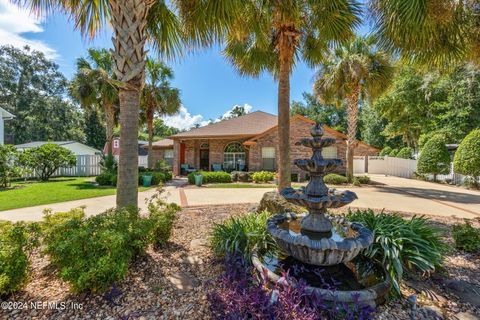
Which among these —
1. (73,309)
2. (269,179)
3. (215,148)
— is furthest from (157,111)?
(73,309)

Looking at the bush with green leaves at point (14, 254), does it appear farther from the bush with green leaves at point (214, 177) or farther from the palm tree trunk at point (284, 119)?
the bush with green leaves at point (214, 177)

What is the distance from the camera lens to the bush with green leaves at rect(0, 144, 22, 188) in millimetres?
11486

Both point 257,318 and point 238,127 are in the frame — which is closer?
point 257,318

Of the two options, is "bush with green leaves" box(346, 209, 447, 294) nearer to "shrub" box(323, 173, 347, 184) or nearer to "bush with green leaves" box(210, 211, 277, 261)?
"bush with green leaves" box(210, 211, 277, 261)

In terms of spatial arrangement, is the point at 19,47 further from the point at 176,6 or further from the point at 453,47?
the point at 453,47

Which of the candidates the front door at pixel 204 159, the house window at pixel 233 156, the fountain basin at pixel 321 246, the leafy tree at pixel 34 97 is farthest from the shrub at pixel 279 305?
the leafy tree at pixel 34 97

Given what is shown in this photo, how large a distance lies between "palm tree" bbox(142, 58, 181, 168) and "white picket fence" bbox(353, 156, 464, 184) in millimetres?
19559

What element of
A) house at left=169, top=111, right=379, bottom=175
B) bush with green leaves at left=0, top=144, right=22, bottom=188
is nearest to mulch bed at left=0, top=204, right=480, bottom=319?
bush with green leaves at left=0, top=144, right=22, bottom=188

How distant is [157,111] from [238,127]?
22.2ft

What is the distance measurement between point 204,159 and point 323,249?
61.6 ft

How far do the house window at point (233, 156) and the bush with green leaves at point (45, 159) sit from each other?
36.8ft

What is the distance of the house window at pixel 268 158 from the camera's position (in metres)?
17.5

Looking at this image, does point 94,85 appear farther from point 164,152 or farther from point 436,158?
point 436,158

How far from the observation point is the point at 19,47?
3116 cm
